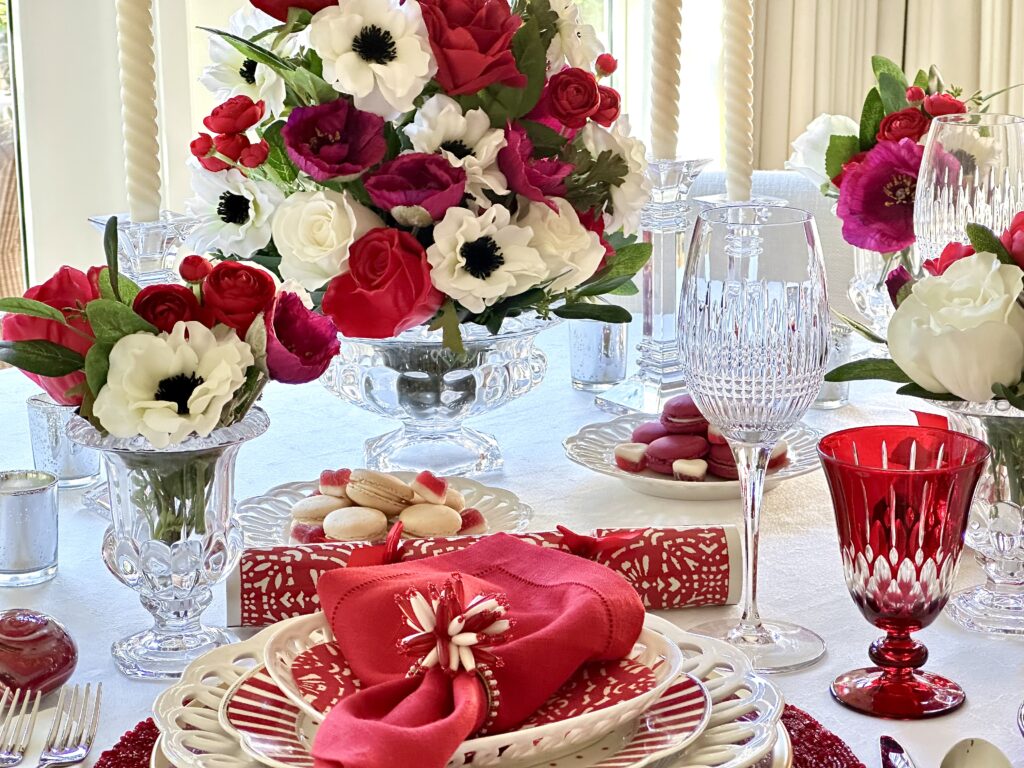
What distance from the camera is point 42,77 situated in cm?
306

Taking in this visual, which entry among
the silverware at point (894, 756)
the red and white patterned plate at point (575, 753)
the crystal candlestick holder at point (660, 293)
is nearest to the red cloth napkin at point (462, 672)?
the red and white patterned plate at point (575, 753)

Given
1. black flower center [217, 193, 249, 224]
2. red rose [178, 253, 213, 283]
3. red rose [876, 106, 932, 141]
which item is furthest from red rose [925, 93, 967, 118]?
red rose [178, 253, 213, 283]

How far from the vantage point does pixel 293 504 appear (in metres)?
1.08

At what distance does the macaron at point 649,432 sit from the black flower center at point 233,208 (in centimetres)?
38

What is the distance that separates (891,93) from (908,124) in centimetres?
5

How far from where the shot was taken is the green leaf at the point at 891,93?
4.05 ft

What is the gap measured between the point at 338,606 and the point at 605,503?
465 millimetres

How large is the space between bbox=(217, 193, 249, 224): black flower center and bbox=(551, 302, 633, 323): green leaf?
0.88 feet

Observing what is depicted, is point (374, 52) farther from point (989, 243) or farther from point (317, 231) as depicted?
point (989, 243)

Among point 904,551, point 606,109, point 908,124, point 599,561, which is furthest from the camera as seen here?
point 908,124

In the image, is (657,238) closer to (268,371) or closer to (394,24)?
(394,24)

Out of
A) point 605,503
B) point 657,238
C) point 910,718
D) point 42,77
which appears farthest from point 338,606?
point 42,77

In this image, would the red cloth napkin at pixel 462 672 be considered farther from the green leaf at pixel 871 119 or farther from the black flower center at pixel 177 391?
the green leaf at pixel 871 119

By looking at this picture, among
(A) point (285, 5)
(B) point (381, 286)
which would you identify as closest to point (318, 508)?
(B) point (381, 286)
